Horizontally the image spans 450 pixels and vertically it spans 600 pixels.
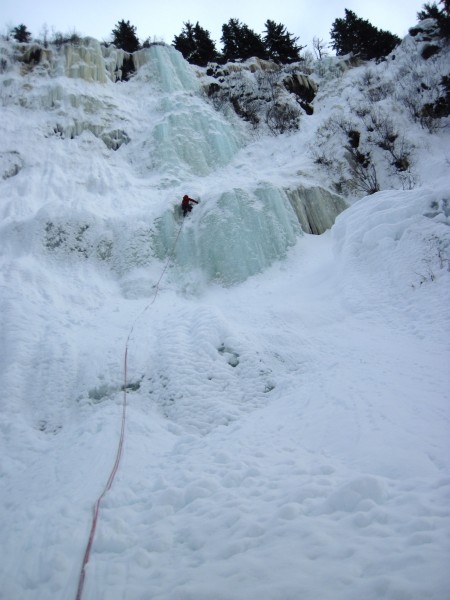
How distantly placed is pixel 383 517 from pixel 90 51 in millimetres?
30907

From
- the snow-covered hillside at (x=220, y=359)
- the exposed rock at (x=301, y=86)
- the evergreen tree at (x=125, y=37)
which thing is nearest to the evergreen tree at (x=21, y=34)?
the evergreen tree at (x=125, y=37)

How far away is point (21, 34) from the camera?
28.5m

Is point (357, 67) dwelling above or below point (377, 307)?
above

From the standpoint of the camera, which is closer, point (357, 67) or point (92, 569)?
point (92, 569)

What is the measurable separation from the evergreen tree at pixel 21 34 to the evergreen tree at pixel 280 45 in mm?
21181

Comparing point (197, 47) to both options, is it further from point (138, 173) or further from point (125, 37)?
point (138, 173)

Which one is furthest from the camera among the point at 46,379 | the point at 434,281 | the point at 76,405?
the point at 434,281

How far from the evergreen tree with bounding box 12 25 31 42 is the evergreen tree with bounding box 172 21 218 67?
41.3 ft

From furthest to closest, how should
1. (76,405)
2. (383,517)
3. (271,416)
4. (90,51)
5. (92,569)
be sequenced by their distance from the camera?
1. (90,51)
2. (76,405)
3. (271,416)
4. (92,569)
5. (383,517)

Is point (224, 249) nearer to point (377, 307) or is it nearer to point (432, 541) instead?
point (377, 307)

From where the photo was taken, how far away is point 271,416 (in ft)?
19.6

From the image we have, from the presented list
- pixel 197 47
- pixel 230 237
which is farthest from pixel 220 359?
pixel 197 47

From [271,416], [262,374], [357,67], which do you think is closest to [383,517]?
[271,416]

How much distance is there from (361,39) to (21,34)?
2949cm
